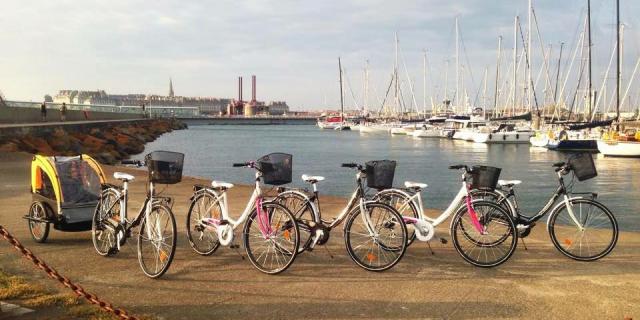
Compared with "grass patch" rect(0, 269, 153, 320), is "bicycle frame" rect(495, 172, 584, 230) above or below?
above

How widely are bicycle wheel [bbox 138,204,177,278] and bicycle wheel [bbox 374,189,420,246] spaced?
7.42 feet

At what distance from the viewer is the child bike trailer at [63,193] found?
260 inches

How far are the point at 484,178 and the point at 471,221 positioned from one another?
24.9 inches

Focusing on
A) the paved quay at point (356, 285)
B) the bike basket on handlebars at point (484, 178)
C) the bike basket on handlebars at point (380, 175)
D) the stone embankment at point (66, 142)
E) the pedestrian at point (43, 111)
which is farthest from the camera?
the pedestrian at point (43, 111)

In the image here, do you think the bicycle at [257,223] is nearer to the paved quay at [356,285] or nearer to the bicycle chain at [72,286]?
the paved quay at [356,285]

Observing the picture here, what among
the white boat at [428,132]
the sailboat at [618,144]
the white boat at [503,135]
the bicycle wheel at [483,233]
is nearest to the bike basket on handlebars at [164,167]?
the bicycle wheel at [483,233]

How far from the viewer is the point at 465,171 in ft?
19.8

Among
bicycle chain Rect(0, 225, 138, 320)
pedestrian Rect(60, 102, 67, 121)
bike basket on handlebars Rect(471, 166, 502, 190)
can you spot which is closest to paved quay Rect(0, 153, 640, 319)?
bicycle chain Rect(0, 225, 138, 320)

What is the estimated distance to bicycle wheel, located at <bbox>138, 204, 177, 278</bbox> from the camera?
5316mm

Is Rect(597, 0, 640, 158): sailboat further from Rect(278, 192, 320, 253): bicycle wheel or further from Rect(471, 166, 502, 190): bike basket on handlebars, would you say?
Rect(278, 192, 320, 253): bicycle wheel

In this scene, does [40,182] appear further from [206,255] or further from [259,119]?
[259,119]

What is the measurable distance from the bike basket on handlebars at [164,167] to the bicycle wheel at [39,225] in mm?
1977

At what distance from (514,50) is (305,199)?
5979cm

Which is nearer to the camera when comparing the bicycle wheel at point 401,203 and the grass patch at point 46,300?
the grass patch at point 46,300
